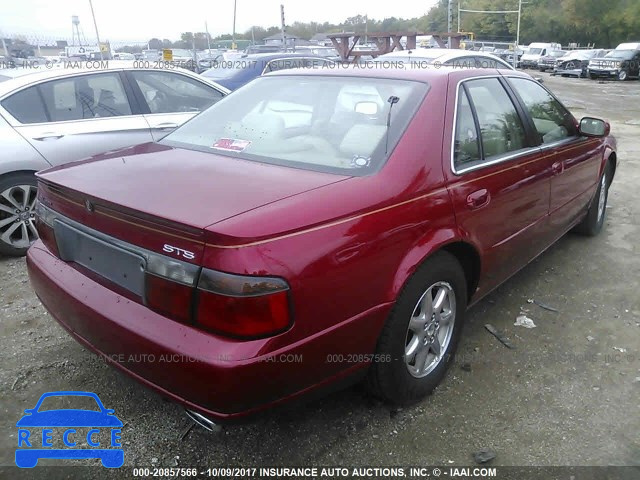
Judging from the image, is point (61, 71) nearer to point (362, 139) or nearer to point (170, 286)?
point (362, 139)

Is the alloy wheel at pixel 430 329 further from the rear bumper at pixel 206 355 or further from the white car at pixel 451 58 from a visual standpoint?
the white car at pixel 451 58

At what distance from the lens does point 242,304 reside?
69.6 inches

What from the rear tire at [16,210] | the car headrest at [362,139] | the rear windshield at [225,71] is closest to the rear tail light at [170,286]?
the car headrest at [362,139]

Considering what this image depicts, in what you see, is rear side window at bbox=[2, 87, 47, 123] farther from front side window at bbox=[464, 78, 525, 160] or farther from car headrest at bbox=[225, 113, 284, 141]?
front side window at bbox=[464, 78, 525, 160]

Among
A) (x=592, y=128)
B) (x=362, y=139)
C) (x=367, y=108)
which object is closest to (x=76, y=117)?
(x=367, y=108)

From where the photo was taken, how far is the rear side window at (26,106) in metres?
4.50

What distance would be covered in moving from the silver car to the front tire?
281cm

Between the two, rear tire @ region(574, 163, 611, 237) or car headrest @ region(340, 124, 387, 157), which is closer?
car headrest @ region(340, 124, 387, 157)

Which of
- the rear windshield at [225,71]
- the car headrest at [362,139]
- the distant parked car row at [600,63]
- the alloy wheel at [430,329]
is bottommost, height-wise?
the distant parked car row at [600,63]

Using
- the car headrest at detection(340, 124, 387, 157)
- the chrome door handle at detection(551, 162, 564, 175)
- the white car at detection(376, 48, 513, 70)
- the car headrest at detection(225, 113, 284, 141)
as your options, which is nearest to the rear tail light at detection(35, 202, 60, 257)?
the car headrest at detection(225, 113, 284, 141)

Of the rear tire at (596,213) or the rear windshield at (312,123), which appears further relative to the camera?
the rear tire at (596,213)

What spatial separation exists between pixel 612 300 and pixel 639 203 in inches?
111

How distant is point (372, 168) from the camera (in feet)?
7.52

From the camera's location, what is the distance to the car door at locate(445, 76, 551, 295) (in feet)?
8.70
